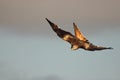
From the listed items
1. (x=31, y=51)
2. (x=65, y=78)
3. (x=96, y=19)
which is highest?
(x=96, y=19)

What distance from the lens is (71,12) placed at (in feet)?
23.7

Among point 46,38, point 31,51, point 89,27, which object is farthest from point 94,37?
point 31,51

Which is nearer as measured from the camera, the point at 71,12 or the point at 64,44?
the point at 71,12

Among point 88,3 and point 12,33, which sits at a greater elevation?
point 88,3

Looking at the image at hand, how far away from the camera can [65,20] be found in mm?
7113

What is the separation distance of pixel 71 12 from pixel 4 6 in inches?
59.3

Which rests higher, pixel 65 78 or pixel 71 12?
→ pixel 71 12

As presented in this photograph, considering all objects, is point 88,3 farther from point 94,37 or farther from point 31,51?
point 31,51

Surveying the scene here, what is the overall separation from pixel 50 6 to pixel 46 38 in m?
0.90

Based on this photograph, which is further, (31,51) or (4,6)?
(31,51)

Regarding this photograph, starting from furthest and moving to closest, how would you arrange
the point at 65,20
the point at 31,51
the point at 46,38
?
the point at 31,51 < the point at 46,38 < the point at 65,20

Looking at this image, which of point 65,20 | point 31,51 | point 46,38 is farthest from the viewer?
point 31,51

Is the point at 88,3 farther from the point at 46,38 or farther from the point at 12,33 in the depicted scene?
the point at 12,33

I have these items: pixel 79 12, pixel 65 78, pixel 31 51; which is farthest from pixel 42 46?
pixel 79 12
